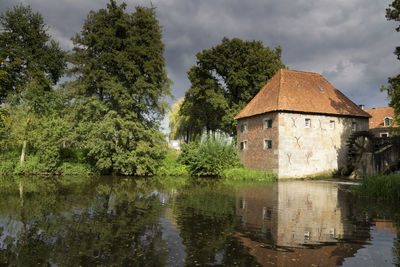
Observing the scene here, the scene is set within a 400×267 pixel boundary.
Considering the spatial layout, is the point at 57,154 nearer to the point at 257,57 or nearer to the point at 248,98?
the point at 248,98

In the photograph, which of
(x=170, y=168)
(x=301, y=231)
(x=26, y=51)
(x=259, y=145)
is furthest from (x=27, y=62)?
(x=301, y=231)

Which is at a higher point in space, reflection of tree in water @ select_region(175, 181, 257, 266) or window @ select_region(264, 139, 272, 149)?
window @ select_region(264, 139, 272, 149)

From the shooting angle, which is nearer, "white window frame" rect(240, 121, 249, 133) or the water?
the water

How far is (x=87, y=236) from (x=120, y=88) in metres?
18.3

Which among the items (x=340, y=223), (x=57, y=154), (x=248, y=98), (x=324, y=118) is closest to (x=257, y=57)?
(x=248, y=98)

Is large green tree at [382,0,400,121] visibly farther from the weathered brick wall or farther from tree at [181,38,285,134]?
tree at [181,38,285,134]

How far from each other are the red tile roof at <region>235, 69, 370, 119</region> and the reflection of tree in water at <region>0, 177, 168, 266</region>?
1597 centimetres

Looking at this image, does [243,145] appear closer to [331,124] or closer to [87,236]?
[331,124]

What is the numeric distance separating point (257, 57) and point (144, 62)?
38.5ft

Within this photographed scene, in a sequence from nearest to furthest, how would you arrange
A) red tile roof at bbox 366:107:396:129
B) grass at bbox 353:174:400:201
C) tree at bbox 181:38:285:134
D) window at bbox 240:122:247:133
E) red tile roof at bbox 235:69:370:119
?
grass at bbox 353:174:400:201
red tile roof at bbox 235:69:370:119
window at bbox 240:122:247:133
tree at bbox 181:38:285:134
red tile roof at bbox 366:107:396:129

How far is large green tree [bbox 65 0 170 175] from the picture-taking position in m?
22.6

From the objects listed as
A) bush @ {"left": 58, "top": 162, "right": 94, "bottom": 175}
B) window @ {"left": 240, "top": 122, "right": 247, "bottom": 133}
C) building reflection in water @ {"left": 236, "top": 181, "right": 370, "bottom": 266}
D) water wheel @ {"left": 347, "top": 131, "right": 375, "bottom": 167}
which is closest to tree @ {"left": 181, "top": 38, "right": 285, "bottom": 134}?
window @ {"left": 240, "top": 122, "right": 247, "bottom": 133}

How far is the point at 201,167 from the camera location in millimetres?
24641

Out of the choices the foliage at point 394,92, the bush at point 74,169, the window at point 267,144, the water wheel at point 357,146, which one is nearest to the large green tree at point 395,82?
the foliage at point 394,92
